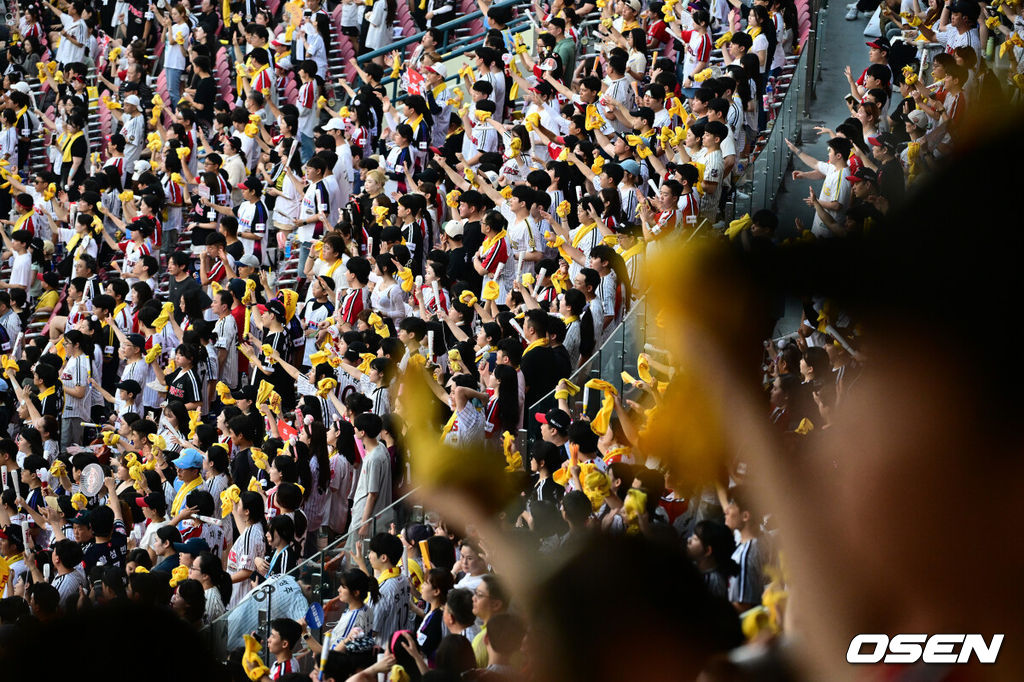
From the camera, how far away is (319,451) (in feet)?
25.3

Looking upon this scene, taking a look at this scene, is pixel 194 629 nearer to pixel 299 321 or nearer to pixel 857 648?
pixel 857 648

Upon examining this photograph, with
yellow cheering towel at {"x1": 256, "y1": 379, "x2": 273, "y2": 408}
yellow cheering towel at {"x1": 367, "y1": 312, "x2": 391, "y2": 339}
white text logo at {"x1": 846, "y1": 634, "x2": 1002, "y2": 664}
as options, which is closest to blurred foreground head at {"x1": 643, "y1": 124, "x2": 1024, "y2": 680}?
white text logo at {"x1": 846, "y1": 634, "x2": 1002, "y2": 664}

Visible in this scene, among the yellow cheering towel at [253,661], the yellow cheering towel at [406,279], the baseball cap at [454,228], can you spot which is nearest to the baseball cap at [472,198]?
the baseball cap at [454,228]

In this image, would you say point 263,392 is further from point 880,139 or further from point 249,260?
point 880,139

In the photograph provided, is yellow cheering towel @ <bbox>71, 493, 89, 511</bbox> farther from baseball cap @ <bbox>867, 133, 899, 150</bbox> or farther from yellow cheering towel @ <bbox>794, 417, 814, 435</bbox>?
yellow cheering towel @ <bbox>794, 417, 814, 435</bbox>

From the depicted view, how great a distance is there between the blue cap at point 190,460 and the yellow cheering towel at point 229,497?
72 cm

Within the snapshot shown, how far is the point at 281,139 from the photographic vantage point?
1285cm

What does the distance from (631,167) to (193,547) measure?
404 cm

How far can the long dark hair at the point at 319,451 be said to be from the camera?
7680 millimetres

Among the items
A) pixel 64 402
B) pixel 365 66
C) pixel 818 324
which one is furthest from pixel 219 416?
pixel 818 324

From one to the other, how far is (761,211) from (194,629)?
1.51 ft

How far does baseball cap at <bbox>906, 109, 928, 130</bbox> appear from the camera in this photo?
27.2 ft

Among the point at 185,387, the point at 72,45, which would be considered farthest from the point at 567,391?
the point at 72,45

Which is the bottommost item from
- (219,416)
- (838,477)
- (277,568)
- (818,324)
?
(219,416)
